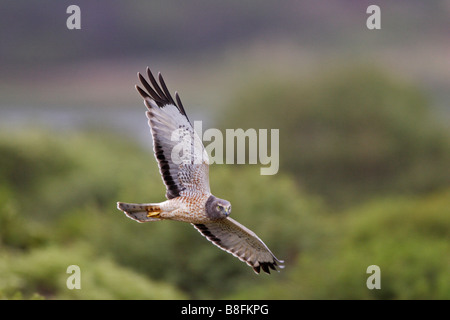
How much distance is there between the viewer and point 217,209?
6309mm

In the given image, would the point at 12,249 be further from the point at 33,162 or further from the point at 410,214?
the point at 33,162

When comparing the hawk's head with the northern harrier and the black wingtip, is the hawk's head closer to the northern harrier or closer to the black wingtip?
the northern harrier

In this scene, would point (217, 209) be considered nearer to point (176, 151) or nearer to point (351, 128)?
point (176, 151)

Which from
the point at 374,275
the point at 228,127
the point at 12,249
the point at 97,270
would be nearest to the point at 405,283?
the point at 374,275

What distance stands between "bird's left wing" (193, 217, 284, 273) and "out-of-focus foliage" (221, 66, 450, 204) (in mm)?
26746

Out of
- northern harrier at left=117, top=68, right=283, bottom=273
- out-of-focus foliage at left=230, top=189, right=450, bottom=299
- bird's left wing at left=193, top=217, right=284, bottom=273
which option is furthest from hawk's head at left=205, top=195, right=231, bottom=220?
out-of-focus foliage at left=230, top=189, right=450, bottom=299

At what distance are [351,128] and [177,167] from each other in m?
30.8

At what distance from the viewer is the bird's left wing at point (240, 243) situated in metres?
6.94

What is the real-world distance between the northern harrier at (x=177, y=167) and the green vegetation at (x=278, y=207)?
3711 mm

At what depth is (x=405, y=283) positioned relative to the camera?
1588 cm

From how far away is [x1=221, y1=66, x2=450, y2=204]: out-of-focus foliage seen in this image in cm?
3466

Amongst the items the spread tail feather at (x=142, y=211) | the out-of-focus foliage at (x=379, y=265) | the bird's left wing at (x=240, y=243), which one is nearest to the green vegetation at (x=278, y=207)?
the out-of-focus foliage at (x=379, y=265)
